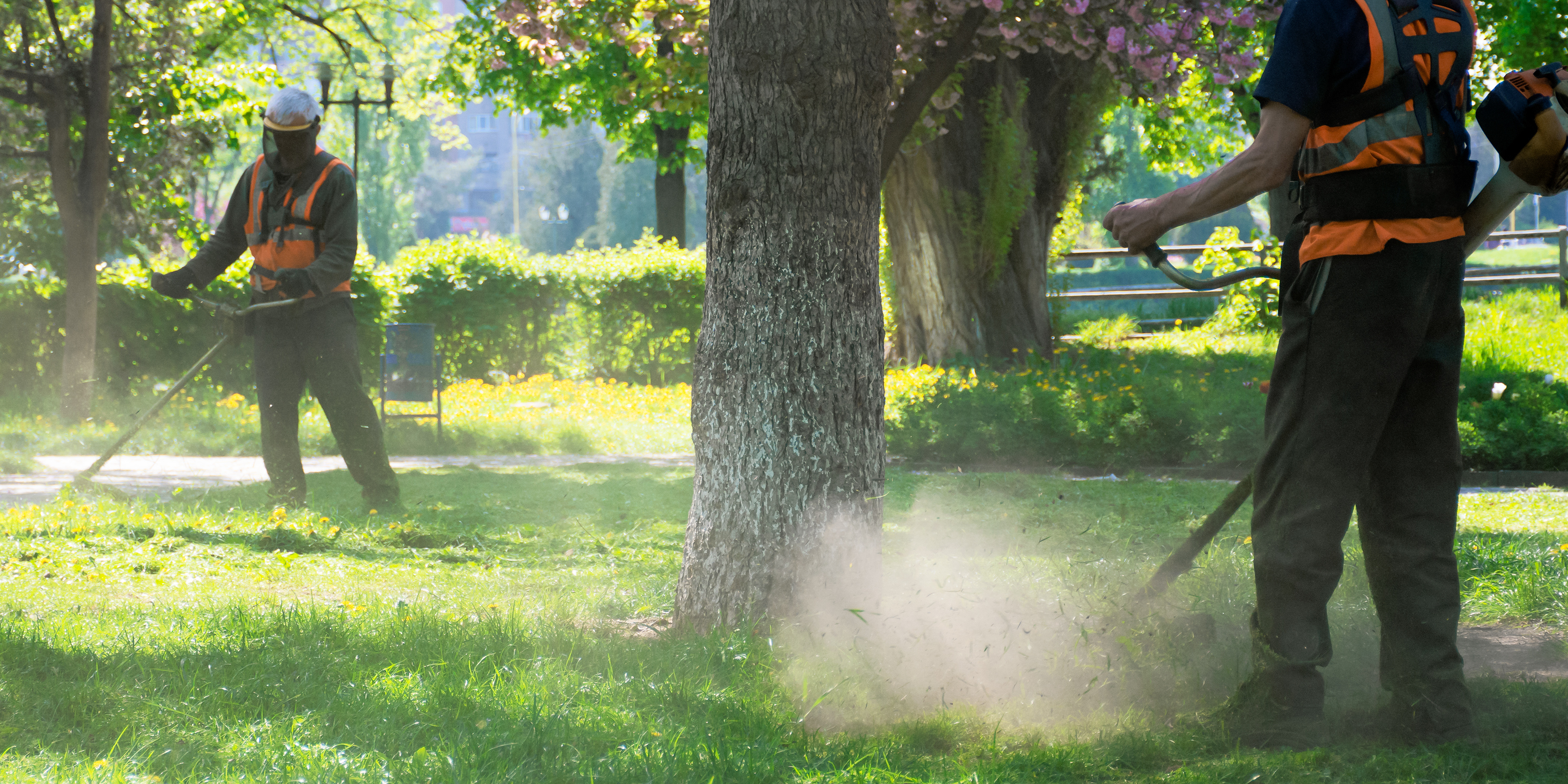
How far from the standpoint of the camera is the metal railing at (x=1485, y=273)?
706 inches

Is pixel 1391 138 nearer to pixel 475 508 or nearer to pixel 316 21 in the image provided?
pixel 475 508

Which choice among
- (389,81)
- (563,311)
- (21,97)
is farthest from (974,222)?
(389,81)

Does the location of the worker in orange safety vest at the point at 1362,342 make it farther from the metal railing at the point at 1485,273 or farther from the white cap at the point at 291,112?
the metal railing at the point at 1485,273

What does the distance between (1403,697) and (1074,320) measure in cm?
1975

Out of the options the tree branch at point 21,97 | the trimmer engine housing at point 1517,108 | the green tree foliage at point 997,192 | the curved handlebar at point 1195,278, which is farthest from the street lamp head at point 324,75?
the trimmer engine housing at point 1517,108

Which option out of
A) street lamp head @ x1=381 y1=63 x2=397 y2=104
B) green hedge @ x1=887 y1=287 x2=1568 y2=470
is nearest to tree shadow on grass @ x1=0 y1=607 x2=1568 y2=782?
green hedge @ x1=887 y1=287 x2=1568 y2=470

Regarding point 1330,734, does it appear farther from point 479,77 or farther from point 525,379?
point 479,77

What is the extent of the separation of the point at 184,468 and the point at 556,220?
2753 inches

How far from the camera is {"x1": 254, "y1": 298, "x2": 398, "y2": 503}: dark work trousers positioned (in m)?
6.23

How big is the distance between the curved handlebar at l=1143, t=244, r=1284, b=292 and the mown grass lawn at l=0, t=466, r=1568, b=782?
1070 millimetres

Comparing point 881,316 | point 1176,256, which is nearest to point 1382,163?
point 881,316

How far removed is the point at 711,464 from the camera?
399cm

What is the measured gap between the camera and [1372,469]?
3104 mm

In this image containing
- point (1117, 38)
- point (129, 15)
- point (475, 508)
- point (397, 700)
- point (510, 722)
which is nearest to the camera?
point (510, 722)
